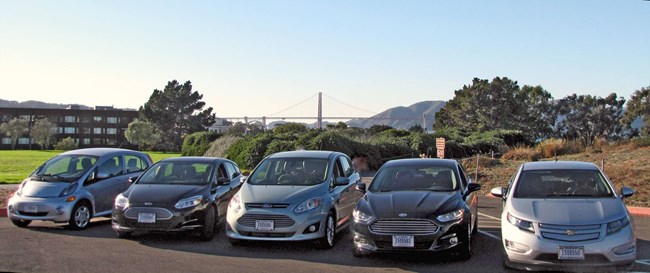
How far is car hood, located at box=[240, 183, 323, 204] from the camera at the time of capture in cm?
976

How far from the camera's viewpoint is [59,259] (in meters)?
9.06

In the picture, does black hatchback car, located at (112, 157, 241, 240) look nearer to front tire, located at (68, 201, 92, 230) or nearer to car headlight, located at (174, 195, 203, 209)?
car headlight, located at (174, 195, 203, 209)

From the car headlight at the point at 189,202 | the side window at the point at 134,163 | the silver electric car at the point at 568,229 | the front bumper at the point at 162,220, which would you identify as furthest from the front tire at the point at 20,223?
the silver electric car at the point at 568,229

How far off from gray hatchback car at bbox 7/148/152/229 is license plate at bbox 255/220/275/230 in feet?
13.7

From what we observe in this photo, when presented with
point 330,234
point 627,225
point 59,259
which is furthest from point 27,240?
point 627,225

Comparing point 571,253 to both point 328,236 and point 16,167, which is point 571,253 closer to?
point 328,236

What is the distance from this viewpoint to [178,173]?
11805 millimetres

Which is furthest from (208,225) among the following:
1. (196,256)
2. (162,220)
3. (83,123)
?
(83,123)

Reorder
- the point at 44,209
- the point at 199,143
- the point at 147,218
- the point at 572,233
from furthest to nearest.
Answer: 1. the point at 199,143
2. the point at 44,209
3. the point at 147,218
4. the point at 572,233

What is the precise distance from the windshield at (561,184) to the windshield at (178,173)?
5.50m

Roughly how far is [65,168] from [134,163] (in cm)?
147

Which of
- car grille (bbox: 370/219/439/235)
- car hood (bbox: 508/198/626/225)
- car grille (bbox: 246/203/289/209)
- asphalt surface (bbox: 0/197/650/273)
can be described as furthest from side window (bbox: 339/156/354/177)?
car hood (bbox: 508/198/626/225)

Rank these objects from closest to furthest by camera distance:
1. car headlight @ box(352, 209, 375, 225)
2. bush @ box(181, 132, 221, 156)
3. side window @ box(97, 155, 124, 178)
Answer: car headlight @ box(352, 209, 375, 225) → side window @ box(97, 155, 124, 178) → bush @ box(181, 132, 221, 156)

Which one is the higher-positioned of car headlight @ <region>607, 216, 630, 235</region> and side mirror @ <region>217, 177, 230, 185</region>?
side mirror @ <region>217, 177, 230, 185</region>
